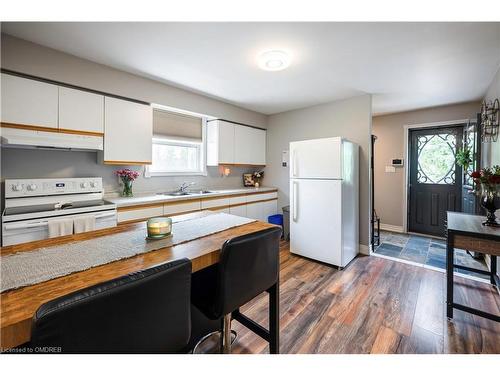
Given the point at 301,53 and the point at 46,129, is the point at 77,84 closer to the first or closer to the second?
the point at 46,129

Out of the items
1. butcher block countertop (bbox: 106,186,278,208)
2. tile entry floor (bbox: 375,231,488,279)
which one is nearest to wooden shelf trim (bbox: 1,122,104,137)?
butcher block countertop (bbox: 106,186,278,208)

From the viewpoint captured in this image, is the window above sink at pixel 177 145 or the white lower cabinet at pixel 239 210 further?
the white lower cabinet at pixel 239 210

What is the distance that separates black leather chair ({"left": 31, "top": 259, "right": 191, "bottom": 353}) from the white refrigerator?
2339mm

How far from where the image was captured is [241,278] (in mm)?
1120

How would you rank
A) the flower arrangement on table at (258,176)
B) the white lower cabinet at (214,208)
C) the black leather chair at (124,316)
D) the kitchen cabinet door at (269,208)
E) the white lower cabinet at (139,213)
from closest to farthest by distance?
the black leather chair at (124,316)
the white lower cabinet at (139,213)
the white lower cabinet at (214,208)
the kitchen cabinet door at (269,208)
the flower arrangement on table at (258,176)

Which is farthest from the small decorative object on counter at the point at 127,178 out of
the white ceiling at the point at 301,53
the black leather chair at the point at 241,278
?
the black leather chair at the point at 241,278

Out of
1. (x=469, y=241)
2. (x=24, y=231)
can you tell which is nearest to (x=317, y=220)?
(x=469, y=241)

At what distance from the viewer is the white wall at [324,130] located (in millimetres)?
3293

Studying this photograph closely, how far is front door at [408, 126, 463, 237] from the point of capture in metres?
3.88

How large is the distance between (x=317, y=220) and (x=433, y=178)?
8.96ft

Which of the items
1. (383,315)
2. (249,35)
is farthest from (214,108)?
(383,315)

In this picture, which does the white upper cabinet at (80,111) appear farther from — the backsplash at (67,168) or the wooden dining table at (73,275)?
the wooden dining table at (73,275)

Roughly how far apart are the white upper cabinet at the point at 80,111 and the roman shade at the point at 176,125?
0.82 metres
